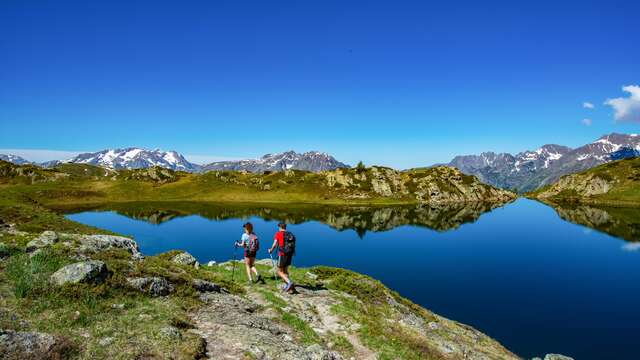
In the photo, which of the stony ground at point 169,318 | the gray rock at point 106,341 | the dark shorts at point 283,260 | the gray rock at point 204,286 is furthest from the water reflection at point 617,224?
the gray rock at point 106,341

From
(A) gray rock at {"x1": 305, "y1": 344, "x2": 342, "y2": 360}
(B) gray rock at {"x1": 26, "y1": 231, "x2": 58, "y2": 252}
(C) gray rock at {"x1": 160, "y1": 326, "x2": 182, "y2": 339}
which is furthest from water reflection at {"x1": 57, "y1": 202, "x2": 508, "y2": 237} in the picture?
(C) gray rock at {"x1": 160, "y1": 326, "x2": 182, "y2": 339}

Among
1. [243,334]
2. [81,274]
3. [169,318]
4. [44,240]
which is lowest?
[243,334]

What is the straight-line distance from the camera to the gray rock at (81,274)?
51.0 feet

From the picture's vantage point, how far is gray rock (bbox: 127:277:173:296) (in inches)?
690

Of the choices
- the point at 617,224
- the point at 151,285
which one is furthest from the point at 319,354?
the point at 617,224

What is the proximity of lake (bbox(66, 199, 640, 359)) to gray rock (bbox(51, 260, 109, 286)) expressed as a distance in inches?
1325

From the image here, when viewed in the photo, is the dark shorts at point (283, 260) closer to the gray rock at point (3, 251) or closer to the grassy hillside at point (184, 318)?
the grassy hillside at point (184, 318)

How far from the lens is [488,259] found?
73.4m

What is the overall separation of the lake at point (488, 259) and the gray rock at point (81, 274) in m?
33.7

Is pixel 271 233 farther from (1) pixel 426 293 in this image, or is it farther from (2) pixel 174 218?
(1) pixel 426 293

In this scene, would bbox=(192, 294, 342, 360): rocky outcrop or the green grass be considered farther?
the green grass

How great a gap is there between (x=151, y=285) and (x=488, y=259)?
7009cm

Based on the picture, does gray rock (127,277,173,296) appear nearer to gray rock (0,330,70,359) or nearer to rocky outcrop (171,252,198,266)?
gray rock (0,330,70,359)

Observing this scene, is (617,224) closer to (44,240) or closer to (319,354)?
(319,354)
